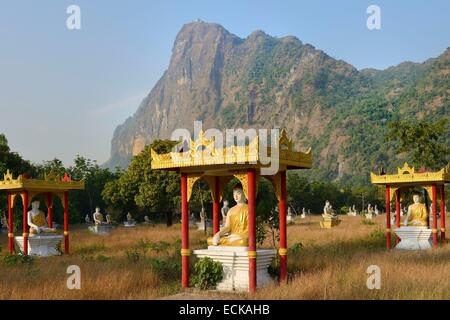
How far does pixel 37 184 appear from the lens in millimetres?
22141

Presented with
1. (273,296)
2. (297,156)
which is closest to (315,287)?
(273,296)

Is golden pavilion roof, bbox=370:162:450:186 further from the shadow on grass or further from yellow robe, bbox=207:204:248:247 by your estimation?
yellow robe, bbox=207:204:248:247

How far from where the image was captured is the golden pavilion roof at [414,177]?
21.8m

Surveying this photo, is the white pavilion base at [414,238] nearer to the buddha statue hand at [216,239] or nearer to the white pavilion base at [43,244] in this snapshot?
the buddha statue hand at [216,239]

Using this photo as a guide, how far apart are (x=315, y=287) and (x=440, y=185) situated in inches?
603

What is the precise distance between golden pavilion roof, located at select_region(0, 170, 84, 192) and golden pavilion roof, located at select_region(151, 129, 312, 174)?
9.67 meters

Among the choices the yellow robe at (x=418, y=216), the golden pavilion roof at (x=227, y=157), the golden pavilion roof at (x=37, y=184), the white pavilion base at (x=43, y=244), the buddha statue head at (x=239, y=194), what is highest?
the golden pavilion roof at (x=227, y=157)

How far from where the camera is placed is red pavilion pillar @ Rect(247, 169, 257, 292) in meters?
12.5

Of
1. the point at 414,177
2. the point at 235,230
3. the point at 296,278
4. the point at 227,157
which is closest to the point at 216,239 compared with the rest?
the point at 235,230

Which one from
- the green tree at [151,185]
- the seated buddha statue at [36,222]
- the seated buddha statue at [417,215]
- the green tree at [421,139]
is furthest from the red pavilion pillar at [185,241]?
the green tree at [151,185]

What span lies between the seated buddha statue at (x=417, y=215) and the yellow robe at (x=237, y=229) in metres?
12.4
